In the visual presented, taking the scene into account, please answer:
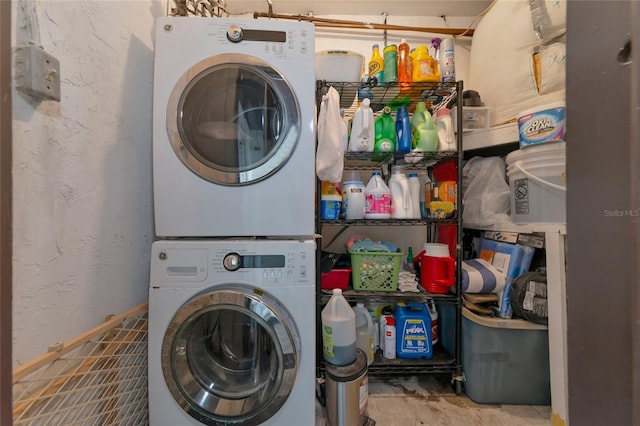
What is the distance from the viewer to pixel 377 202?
1260 mm

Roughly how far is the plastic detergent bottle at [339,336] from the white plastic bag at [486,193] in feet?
3.31

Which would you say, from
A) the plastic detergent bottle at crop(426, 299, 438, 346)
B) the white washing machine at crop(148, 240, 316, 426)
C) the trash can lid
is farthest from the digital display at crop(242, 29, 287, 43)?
the plastic detergent bottle at crop(426, 299, 438, 346)

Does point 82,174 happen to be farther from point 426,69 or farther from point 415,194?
point 426,69

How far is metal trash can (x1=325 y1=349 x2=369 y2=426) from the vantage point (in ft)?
3.20

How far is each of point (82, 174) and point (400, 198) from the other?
4.38 ft

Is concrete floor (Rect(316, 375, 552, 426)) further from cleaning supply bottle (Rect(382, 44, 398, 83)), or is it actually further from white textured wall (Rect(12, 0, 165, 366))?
cleaning supply bottle (Rect(382, 44, 398, 83))

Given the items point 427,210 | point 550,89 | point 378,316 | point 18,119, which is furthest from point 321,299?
point 550,89

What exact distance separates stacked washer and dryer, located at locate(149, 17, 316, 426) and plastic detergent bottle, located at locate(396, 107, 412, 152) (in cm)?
60

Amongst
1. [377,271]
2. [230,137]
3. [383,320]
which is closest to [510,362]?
[383,320]

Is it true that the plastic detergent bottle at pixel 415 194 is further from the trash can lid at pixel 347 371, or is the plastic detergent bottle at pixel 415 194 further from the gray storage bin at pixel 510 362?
the trash can lid at pixel 347 371

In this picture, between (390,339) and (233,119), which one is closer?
(233,119)

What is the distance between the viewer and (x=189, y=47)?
92 centimetres

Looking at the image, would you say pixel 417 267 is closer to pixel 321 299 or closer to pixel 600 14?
pixel 321 299

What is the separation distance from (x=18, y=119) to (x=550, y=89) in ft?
6.70
